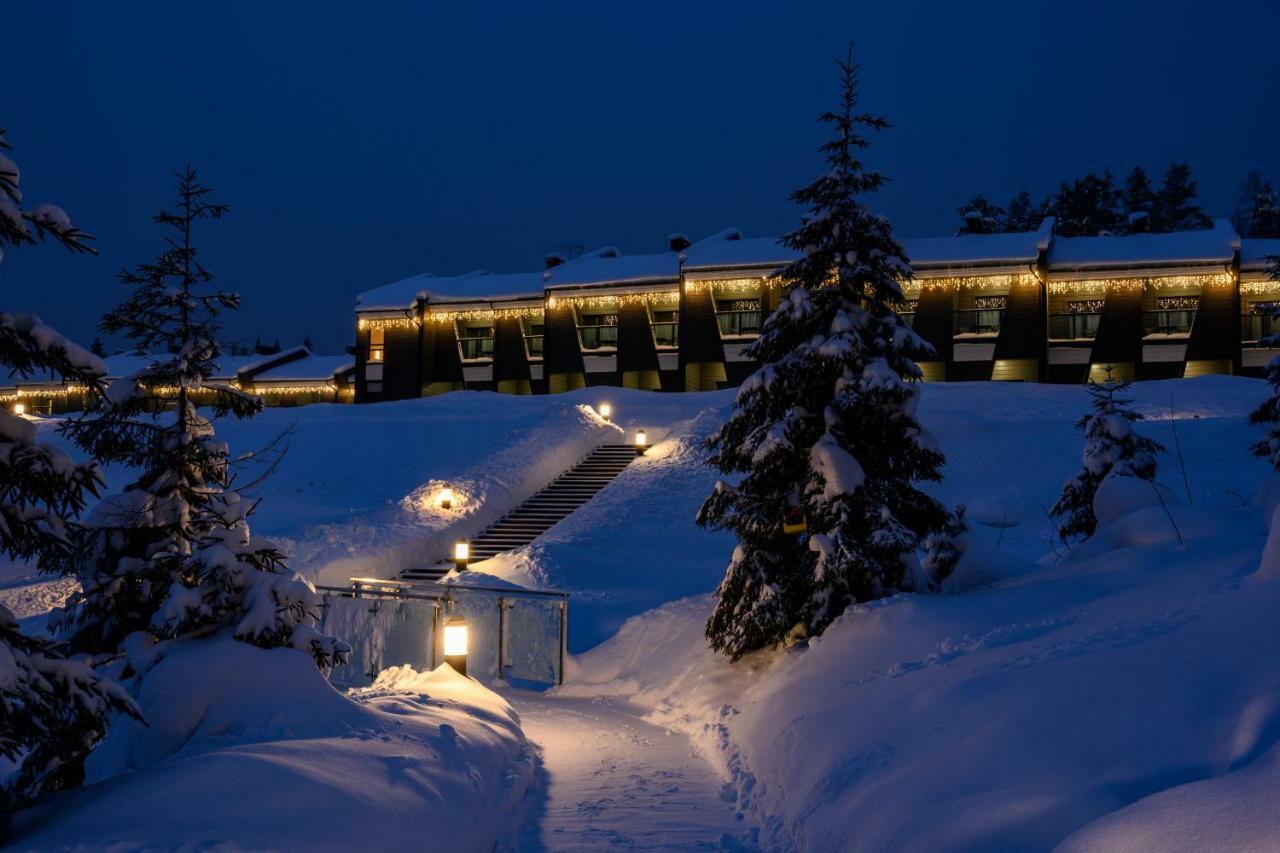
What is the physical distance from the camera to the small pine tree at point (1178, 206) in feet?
184

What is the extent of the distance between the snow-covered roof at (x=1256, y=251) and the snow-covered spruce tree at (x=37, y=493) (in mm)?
37099

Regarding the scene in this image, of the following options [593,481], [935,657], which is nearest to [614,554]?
[593,481]

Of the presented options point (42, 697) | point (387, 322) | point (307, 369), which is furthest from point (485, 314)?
point (42, 697)

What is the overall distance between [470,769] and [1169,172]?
61626 mm

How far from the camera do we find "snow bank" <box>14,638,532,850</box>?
470 cm

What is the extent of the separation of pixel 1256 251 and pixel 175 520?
3792 cm

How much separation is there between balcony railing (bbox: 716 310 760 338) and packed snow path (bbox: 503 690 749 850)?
2822 centimetres

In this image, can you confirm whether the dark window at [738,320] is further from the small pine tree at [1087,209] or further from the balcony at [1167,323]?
the small pine tree at [1087,209]

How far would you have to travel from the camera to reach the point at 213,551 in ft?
24.0

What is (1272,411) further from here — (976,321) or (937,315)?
(976,321)

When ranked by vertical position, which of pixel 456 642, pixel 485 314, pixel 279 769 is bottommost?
pixel 456 642

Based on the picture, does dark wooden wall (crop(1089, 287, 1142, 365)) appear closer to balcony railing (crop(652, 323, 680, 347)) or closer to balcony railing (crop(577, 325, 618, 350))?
balcony railing (crop(652, 323, 680, 347))

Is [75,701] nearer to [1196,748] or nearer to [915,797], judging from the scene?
[915,797]

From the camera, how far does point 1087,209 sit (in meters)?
55.9
